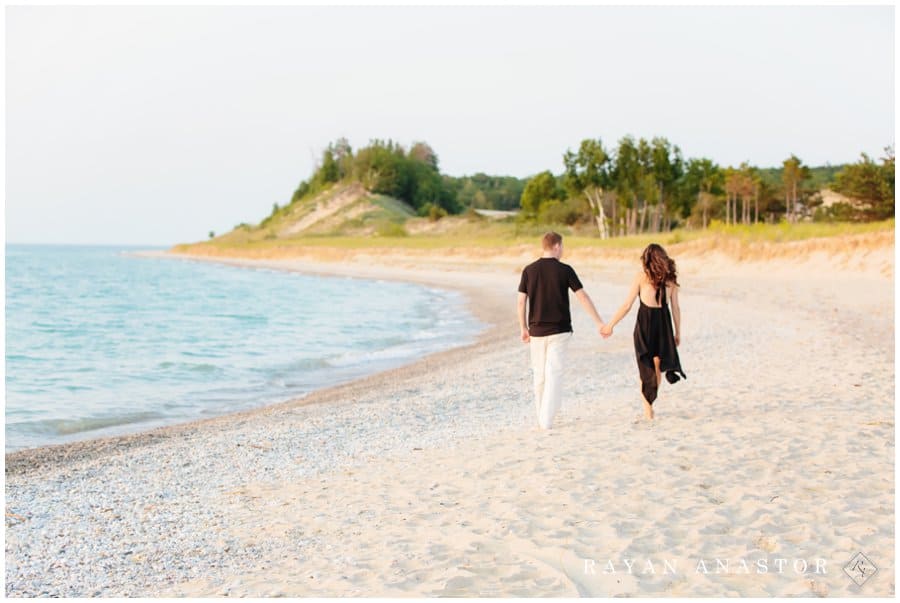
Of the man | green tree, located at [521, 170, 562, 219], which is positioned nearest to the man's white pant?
the man

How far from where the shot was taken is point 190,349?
18750mm

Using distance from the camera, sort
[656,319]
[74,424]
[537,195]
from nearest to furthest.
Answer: [656,319]
[74,424]
[537,195]

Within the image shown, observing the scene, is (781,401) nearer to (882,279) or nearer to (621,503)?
(621,503)

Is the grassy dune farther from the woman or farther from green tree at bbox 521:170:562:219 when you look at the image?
the woman

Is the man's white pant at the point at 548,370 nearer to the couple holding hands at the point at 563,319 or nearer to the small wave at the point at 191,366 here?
the couple holding hands at the point at 563,319

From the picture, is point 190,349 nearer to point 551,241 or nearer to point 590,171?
point 551,241

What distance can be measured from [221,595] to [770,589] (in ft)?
9.37

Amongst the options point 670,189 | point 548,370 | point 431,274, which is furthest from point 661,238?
point 548,370

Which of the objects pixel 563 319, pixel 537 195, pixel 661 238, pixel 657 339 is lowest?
pixel 657 339

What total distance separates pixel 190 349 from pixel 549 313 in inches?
513

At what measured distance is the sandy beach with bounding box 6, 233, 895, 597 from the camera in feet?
15.2

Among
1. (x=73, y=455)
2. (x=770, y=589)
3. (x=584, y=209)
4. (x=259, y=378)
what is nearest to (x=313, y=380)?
(x=259, y=378)

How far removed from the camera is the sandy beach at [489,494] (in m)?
4.63

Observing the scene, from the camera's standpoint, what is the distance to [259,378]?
47.4 ft
